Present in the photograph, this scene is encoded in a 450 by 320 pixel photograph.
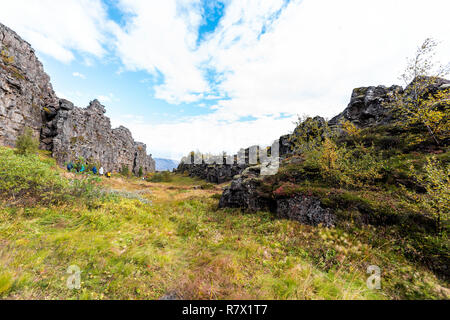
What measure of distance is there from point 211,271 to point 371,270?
18.3 feet

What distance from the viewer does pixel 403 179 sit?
345 inches

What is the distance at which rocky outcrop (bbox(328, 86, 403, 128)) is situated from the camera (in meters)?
23.7

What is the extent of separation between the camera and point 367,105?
2530cm

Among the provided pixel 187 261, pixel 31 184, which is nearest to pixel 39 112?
pixel 31 184

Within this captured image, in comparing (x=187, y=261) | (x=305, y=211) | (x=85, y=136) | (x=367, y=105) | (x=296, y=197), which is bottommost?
(x=187, y=261)

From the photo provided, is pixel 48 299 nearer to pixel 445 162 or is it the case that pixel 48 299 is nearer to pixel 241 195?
pixel 241 195

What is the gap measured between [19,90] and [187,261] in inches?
1957

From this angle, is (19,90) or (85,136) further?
(85,136)

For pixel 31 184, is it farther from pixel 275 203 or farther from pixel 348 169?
pixel 348 169

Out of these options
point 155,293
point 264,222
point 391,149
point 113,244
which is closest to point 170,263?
point 155,293

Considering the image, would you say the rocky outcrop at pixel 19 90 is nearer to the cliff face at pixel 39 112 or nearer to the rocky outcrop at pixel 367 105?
the cliff face at pixel 39 112

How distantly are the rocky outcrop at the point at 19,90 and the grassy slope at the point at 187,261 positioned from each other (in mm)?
37299

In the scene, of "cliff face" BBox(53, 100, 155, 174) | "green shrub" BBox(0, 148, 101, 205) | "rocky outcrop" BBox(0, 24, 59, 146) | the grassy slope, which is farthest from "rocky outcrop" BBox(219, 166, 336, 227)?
"cliff face" BBox(53, 100, 155, 174)

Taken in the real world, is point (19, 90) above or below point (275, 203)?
above
